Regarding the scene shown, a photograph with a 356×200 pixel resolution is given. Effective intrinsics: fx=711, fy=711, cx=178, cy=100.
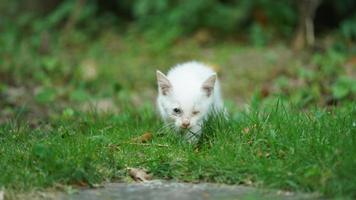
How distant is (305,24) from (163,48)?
2494 mm

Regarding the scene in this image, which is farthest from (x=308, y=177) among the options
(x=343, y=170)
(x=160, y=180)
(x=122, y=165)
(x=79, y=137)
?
(x=79, y=137)

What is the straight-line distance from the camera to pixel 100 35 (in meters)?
13.8

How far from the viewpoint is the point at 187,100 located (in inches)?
246

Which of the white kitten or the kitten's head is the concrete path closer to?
→ the white kitten

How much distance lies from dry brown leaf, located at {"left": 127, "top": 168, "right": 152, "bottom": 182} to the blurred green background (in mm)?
3405

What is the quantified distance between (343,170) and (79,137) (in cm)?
212

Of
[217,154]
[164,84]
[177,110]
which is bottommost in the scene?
[217,154]

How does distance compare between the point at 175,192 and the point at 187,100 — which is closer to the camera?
the point at 175,192

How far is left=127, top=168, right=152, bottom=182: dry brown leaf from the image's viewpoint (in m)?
4.97

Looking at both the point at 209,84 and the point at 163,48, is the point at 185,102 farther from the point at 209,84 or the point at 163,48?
the point at 163,48

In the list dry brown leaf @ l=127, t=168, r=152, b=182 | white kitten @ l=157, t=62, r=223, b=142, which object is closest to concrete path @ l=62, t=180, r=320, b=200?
dry brown leaf @ l=127, t=168, r=152, b=182

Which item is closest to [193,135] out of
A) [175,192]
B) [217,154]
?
[217,154]

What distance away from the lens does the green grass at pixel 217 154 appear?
4.59 meters

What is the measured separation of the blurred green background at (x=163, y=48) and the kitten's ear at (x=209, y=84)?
2.41 meters
